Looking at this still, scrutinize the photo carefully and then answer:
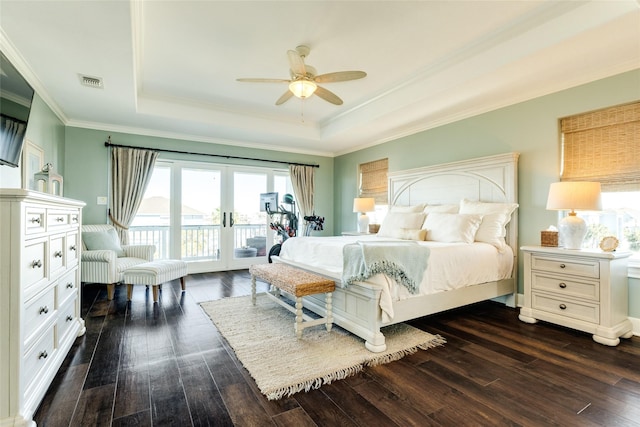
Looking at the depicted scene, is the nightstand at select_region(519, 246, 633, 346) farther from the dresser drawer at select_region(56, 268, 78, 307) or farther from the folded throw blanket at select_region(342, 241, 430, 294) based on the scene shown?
the dresser drawer at select_region(56, 268, 78, 307)

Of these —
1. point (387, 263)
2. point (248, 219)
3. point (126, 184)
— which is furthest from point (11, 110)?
point (248, 219)

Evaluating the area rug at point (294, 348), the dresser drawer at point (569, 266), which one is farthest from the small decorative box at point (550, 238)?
the area rug at point (294, 348)

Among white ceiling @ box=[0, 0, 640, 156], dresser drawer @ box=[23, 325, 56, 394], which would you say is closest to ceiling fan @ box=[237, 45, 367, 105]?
white ceiling @ box=[0, 0, 640, 156]

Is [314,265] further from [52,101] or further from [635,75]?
[52,101]

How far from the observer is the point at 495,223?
353 centimetres

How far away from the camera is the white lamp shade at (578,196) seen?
2.71 m

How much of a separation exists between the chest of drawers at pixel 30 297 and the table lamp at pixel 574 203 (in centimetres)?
397

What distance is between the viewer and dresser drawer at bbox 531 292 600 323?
2670mm

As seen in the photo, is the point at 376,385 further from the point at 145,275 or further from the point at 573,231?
the point at 145,275

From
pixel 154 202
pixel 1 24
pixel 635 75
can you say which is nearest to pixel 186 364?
pixel 1 24

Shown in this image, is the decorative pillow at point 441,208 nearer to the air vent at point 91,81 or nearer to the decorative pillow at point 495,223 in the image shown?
the decorative pillow at point 495,223

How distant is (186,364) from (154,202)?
12.6 ft

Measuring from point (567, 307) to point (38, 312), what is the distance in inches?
164

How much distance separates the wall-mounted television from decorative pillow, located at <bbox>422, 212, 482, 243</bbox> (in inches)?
163
